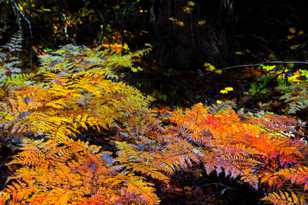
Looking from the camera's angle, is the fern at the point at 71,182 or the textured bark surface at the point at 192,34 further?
the textured bark surface at the point at 192,34

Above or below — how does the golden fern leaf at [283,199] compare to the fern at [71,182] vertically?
below

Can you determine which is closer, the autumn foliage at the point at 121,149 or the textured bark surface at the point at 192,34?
the autumn foliage at the point at 121,149

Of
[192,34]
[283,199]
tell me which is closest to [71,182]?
[283,199]

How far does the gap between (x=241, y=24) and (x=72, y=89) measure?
18.0 ft

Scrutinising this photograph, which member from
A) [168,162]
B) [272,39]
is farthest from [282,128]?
[272,39]

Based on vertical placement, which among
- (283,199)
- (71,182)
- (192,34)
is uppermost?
(192,34)

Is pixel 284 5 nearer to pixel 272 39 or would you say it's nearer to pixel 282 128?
pixel 272 39

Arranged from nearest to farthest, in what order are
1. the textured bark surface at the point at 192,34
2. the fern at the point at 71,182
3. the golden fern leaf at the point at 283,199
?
the fern at the point at 71,182
the golden fern leaf at the point at 283,199
the textured bark surface at the point at 192,34

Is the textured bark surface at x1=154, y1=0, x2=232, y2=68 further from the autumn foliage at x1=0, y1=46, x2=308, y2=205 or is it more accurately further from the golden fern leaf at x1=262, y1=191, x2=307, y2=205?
the golden fern leaf at x1=262, y1=191, x2=307, y2=205

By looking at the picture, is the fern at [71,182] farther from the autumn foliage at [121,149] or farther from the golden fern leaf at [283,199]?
the golden fern leaf at [283,199]

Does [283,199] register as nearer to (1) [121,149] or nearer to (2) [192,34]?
(1) [121,149]

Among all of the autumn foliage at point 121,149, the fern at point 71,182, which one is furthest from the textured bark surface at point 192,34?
the fern at point 71,182

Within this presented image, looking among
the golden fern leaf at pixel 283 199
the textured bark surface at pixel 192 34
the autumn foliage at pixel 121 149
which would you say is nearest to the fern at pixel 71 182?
the autumn foliage at pixel 121 149

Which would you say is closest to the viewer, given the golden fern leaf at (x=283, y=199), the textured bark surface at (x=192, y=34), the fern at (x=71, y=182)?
the fern at (x=71, y=182)
